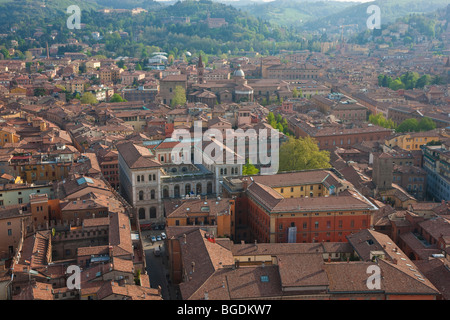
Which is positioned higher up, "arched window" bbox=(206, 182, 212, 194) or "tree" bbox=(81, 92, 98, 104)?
"tree" bbox=(81, 92, 98, 104)

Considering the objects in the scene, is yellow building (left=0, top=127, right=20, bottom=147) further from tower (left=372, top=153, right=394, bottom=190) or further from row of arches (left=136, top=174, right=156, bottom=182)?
tower (left=372, top=153, right=394, bottom=190)

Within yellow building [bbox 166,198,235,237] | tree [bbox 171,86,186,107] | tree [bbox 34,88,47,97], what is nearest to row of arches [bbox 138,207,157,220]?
yellow building [bbox 166,198,235,237]

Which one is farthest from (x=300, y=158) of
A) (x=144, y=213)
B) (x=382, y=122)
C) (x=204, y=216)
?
(x=382, y=122)

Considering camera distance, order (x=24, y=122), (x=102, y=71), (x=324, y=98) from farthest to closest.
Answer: (x=102, y=71) → (x=324, y=98) → (x=24, y=122)

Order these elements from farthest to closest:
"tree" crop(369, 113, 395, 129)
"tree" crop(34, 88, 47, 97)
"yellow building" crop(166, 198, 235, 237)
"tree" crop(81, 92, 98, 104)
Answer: "tree" crop(34, 88, 47, 97), "tree" crop(81, 92, 98, 104), "tree" crop(369, 113, 395, 129), "yellow building" crop(166, 198, 235, 237)

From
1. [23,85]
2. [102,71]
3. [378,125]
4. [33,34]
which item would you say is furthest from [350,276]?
[33,34]

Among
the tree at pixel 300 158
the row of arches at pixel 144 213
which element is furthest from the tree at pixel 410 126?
the row of arches at pixel 144 213

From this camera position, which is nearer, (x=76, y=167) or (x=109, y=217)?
(x=109, y=217)

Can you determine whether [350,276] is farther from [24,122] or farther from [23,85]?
[23,85]
